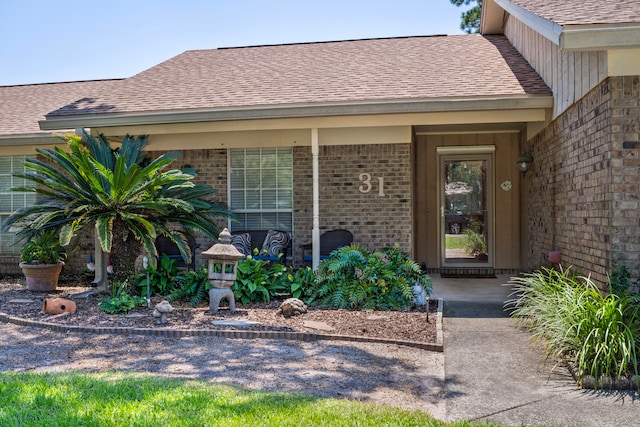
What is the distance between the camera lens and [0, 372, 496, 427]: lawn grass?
3168mm

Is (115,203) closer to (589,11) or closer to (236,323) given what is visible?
(236,323)

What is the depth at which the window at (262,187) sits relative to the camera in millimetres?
9398

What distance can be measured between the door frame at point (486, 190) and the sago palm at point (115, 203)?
15.5 feet

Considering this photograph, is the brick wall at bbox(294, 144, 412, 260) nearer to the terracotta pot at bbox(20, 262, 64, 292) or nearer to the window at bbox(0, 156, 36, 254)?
the terracotta pot at bbox(20, 262, 64, 292)

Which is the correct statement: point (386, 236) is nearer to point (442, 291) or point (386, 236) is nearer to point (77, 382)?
point (442, 291)

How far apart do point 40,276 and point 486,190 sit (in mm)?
7953

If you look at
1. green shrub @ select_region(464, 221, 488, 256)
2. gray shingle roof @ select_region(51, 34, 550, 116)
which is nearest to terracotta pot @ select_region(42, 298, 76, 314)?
gray shingle roof @ select_region(51, 34, 550, 116)

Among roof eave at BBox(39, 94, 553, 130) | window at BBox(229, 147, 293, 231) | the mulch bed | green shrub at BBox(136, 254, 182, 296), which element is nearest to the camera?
the mulch bed

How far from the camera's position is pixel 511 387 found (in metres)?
4.08

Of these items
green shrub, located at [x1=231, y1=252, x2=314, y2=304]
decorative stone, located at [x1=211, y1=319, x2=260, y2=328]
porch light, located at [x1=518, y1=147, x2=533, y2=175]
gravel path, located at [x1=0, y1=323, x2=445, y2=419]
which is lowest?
gravel path, located at [x1=0, y1=323, x2=445, y2=419]

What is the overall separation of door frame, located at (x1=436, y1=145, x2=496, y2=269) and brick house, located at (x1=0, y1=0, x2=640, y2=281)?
0.09 ft

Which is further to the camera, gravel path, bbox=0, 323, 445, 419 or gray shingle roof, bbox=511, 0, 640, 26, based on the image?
gray shingle roof, bbox=511, 0, 640, 26

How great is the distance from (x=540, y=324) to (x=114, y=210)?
17.5 ft

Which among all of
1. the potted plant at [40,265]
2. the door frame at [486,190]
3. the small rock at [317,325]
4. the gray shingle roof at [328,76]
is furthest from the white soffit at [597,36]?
the potted plant at [40,265]
